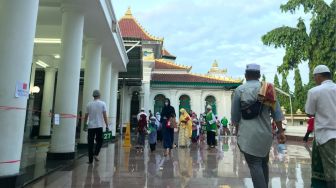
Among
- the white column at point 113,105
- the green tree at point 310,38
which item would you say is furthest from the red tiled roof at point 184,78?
the white column at point 113,105

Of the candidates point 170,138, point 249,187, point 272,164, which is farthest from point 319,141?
point 170,138

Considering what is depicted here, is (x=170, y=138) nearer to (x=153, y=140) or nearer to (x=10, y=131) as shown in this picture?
(x=153, y=140)

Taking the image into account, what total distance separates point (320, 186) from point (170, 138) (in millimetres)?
6529

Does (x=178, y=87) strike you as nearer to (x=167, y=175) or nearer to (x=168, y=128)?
(x=168, y=128)

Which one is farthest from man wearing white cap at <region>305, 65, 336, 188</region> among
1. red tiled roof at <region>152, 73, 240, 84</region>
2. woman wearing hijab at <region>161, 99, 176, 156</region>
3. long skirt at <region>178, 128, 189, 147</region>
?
red tiled roof at <region>152, 73, 240, 84</region>

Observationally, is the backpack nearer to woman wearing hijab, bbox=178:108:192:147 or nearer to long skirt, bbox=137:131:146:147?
long skirt, bbox=137:131:146:147

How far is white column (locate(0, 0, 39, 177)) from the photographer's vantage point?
4.45m

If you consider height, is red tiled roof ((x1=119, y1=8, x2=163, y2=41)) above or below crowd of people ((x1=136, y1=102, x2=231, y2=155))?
above

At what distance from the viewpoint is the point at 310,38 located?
22062 mm

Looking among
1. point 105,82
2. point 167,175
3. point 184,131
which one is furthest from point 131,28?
point 167,175

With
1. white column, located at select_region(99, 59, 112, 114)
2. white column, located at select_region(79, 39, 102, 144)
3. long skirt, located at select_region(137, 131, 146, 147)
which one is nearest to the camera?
white column, located at select_region(79, 39, 102, 144)

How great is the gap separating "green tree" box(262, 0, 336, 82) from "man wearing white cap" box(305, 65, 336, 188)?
1928cm

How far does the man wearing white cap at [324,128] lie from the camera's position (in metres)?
3.48

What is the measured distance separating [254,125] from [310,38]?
21.2m
